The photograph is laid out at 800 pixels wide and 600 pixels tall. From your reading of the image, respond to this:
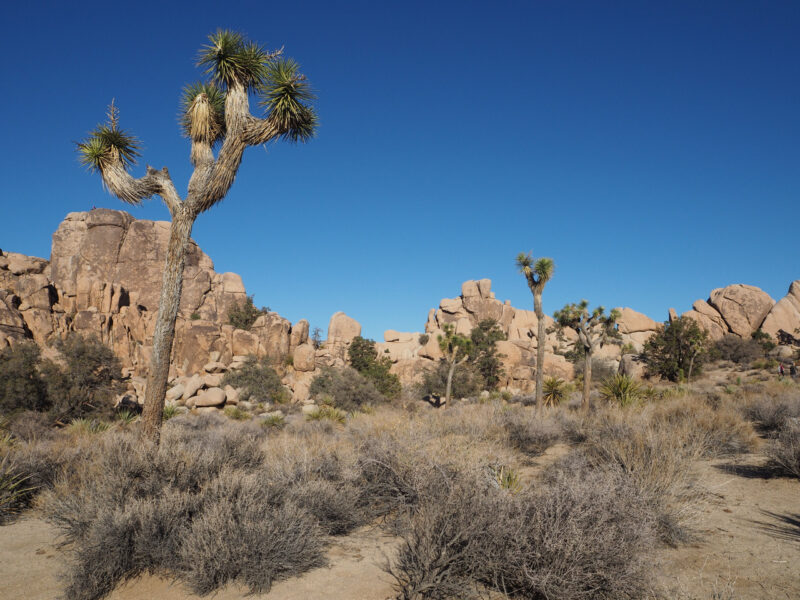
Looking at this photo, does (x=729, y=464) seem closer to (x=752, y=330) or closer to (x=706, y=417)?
(x=706, y=417)

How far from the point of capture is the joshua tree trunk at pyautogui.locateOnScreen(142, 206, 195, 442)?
7.32 meters

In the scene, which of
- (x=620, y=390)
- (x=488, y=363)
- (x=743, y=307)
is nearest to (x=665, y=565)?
(x=620, y=390)

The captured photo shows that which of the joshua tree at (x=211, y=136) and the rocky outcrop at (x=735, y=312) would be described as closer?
the joshua tree at (x=211, y=136)

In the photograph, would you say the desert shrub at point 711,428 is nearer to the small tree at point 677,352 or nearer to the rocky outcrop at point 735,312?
the small tree at point 677,352

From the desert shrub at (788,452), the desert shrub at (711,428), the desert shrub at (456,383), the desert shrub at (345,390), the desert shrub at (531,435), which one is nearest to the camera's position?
the desert shrub at (788,452)

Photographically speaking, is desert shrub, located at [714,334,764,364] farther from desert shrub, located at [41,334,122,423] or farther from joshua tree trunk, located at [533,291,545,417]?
desert shrub, located at [41,334,122,423]

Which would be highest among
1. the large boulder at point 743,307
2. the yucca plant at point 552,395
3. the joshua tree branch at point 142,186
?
the large boulder at point 743,307

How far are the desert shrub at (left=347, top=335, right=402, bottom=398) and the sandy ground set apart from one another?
2660cm

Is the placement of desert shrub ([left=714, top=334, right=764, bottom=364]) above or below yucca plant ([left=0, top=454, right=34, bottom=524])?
above

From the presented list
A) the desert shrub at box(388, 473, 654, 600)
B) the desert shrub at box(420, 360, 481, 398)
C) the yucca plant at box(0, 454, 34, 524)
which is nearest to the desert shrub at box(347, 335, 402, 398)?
the desert shrub at box(420, 360, 481, 398)

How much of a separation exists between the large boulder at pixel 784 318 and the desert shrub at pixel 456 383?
1463 inches

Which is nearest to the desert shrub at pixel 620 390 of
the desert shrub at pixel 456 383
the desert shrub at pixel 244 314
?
the desert shrub at pixel 456 383

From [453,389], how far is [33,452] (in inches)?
1162

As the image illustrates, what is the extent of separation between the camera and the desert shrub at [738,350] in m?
38.9
